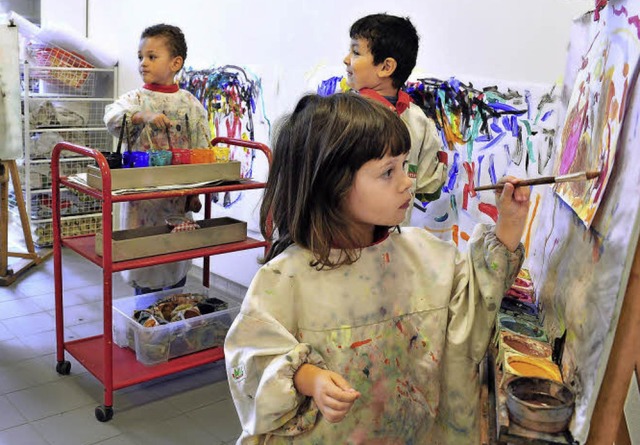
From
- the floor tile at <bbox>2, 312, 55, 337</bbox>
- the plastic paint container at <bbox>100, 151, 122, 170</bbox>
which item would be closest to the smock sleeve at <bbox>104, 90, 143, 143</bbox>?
the plastic paint container at <bbox>100, 151, 122, 170</bbox>

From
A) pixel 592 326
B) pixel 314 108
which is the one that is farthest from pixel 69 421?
pixel 592 326

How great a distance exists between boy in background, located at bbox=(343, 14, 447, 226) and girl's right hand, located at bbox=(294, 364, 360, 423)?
3.87 feet

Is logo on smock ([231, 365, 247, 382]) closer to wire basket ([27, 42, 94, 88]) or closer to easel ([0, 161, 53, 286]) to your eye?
easel ([0, 161, 53, 286])

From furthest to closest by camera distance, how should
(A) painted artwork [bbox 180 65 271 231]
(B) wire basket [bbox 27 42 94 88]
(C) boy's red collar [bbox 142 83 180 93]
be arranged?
1. (B) wire basket [bbox 27 42 94 88]
2. (A) painted artwork [bbox 180 65 271 231]
3. (C) boy's red collar [bbox 142 83 180 93]

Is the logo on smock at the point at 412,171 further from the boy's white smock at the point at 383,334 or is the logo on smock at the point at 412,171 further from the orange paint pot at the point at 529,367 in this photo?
the orange paint pot at the point at 529,367

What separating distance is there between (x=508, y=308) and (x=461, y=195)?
1.22 meters

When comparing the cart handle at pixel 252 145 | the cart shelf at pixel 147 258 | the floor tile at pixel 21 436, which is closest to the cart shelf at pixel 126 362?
the floor tile at pixel 21 436

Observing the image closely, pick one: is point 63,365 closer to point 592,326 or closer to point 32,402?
point 32,402

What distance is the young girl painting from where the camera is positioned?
44.8 inches

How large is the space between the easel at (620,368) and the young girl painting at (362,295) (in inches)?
12.0

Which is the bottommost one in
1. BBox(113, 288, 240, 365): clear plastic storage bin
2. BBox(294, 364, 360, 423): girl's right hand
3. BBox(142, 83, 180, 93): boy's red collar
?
BBox(113, 288, 240, 365): clear plastic storage bin

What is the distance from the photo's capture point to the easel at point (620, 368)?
0.81 m

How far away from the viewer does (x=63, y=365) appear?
109 inches

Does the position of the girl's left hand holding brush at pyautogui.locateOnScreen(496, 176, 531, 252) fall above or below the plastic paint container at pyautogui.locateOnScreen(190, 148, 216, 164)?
above
